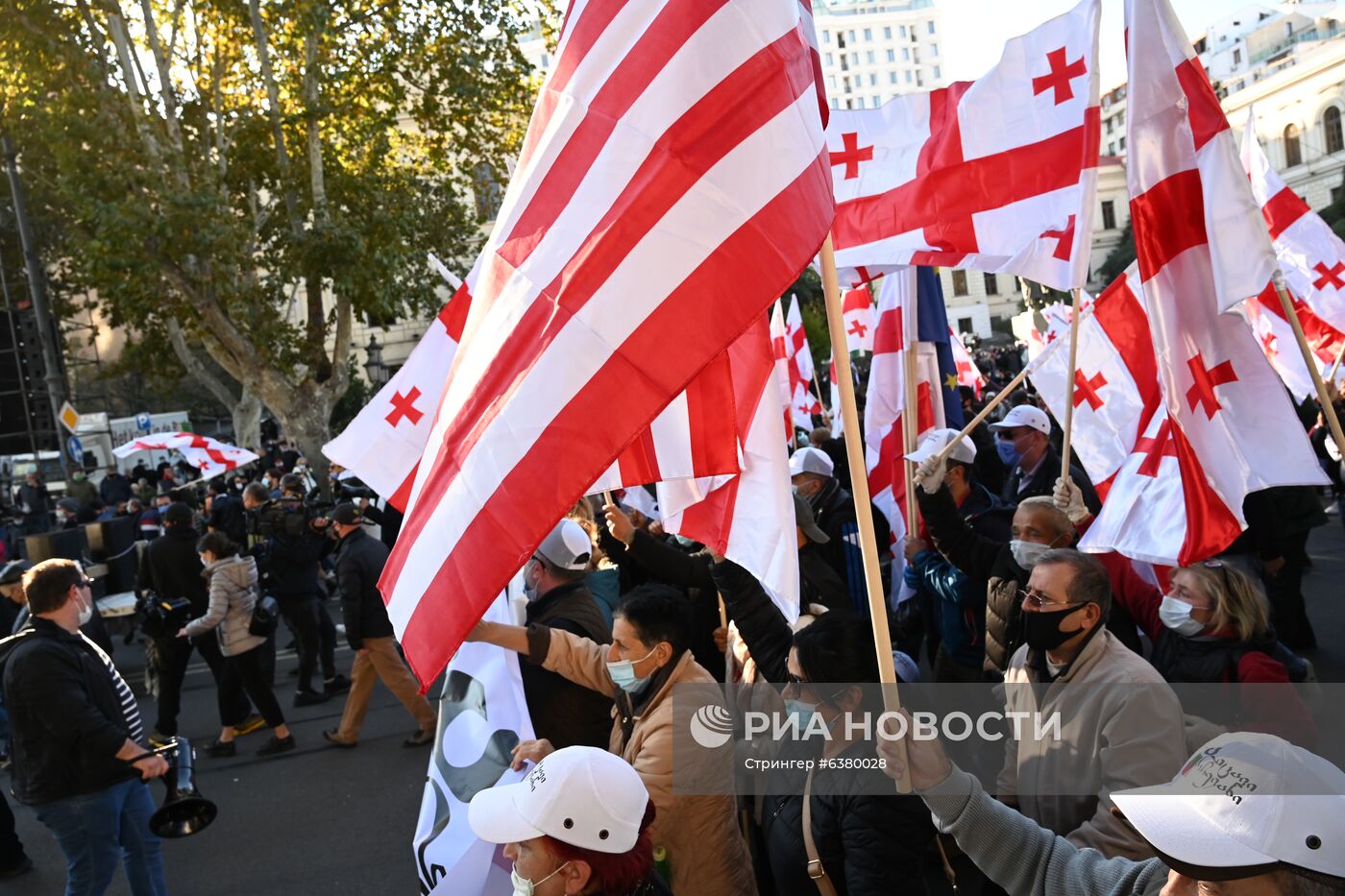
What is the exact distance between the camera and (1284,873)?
5.42 ft

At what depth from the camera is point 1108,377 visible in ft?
16.9

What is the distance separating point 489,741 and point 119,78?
64.4 feet

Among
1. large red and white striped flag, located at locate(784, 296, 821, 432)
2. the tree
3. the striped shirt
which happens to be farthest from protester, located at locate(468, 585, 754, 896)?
the tree

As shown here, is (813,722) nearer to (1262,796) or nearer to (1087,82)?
(1262,796)

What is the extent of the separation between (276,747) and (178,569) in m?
1.66

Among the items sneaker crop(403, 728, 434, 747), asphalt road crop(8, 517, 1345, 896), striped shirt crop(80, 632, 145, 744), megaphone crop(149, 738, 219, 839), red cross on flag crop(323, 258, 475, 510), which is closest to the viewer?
megaphone crop(149, 738, 219, 839)

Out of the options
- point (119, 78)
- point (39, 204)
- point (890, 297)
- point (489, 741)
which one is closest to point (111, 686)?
point (489, 741)

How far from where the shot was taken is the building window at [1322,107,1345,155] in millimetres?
56344

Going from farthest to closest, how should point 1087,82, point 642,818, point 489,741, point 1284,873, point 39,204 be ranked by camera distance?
point 39,204
point 1087,82
point 489,741
point 642,818
point 1284,873

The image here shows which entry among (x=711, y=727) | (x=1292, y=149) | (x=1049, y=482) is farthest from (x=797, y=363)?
(x=1292, y=149)

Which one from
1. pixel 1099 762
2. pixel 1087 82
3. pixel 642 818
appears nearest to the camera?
pixel 642 818

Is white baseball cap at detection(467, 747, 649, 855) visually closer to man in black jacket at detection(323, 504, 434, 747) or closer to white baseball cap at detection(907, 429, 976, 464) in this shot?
white baseball cap at detection(907, 429, 976, 464)

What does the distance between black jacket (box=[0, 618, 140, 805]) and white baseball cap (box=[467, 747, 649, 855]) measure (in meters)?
2.60

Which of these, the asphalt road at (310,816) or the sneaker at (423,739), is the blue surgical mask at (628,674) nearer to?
the asphalt road at (310,816)
